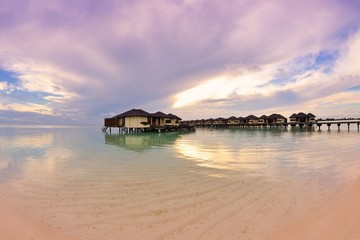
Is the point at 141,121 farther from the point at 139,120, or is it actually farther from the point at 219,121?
the point at 219,121

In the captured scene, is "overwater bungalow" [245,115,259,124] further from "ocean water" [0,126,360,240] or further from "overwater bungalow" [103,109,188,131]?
"ocean water" [0,126,360,240]

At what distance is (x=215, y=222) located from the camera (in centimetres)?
512

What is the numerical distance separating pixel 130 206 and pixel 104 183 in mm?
2856

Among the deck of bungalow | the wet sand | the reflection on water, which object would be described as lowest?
the wet sand

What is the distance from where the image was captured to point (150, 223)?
5152 mm

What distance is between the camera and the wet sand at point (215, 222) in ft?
14.5

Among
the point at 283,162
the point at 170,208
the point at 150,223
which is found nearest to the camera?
the point at 150,223

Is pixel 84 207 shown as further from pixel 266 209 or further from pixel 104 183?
pixel 266 209

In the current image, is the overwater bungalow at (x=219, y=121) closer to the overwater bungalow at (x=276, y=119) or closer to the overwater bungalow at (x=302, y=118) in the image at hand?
the overwater bungalow at (x=276, y=119)

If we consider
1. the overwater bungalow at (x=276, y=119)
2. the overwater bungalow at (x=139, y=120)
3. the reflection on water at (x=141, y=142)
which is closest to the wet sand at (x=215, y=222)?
the reflection on water at (x=141, y=142)

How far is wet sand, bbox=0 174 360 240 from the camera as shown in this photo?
443 cm

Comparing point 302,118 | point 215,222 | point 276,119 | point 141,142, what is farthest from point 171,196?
point 276,119

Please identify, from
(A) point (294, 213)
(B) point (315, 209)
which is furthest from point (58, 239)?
(B) point (315, 209)

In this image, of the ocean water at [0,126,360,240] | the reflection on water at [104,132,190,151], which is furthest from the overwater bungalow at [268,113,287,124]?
the ocean water at [0,126,360,240]
